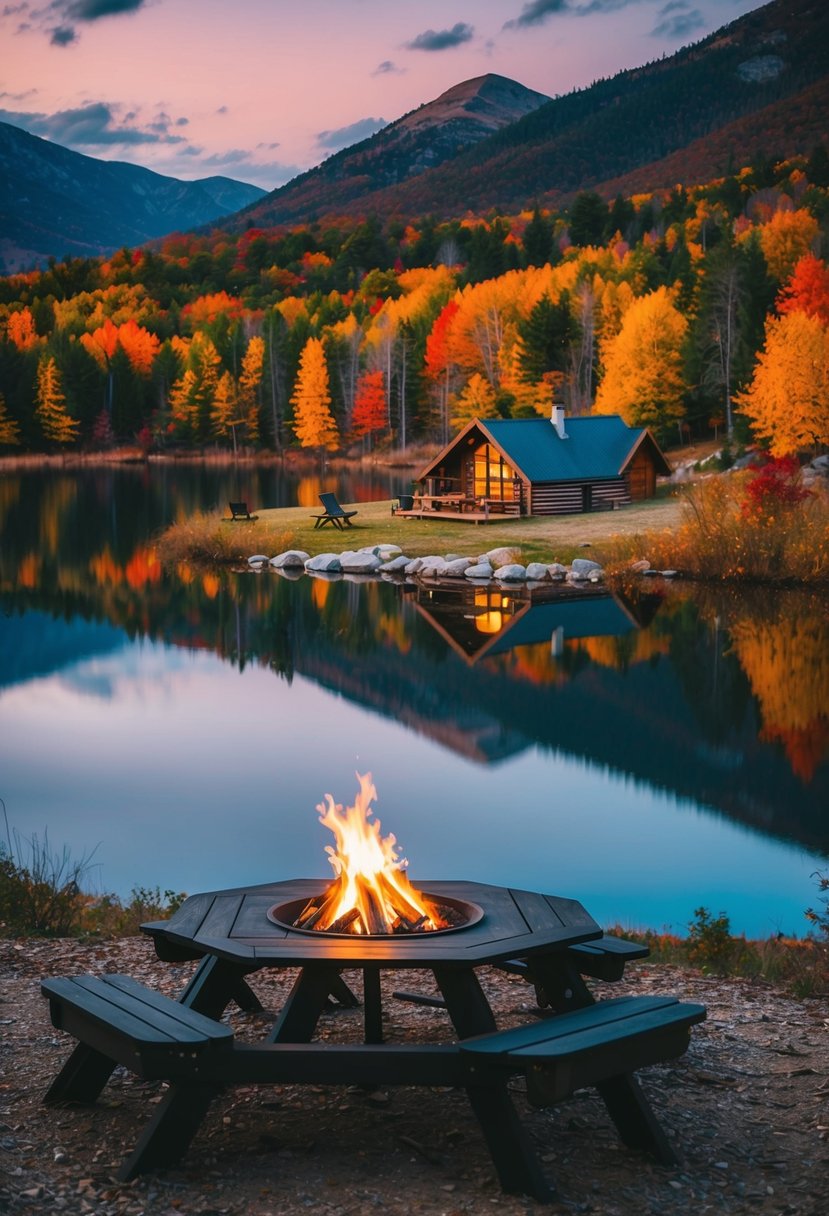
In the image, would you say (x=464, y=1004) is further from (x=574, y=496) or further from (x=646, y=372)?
(x=646, y=372)

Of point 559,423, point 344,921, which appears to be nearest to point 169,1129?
point 344,921

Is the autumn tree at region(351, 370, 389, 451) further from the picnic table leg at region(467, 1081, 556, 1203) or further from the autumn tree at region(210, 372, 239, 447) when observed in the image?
the picnic table leg at region(467, 1081, 556, 1203)

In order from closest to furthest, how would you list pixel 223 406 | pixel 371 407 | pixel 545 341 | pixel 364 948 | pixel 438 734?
pixel 364 948
pixel 438 734
pixel 545 341
pixel 371 407
pixel 223 406

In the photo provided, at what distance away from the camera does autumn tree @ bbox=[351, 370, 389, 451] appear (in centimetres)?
7906

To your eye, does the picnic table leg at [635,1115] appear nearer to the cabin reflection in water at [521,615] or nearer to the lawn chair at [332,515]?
the cabin reflection in water at [521,615]

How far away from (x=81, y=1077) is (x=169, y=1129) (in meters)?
0.68

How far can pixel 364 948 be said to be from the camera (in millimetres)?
5211

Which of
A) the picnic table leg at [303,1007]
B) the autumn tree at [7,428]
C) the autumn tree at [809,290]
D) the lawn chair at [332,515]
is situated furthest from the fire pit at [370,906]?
the autumn tree at [7,428]

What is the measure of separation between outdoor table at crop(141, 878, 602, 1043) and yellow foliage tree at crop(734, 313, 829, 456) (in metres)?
39.6

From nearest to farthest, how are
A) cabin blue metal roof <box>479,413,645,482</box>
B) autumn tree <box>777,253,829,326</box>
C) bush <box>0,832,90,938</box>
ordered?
bush <box>0,832,90,938</box> → cabin blue metal roof <box>479,413,645,482</box> → autumn tree <box>777,253,829,326</box>

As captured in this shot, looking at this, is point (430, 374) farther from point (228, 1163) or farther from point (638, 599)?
point (228, 1163)

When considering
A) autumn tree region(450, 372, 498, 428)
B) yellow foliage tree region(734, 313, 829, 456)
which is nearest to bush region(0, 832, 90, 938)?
yellow foliage tree region(734, 313, 829, 456)

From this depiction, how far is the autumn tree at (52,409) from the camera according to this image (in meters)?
82.9

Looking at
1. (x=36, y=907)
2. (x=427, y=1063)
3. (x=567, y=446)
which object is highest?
(x=567, y=446)
